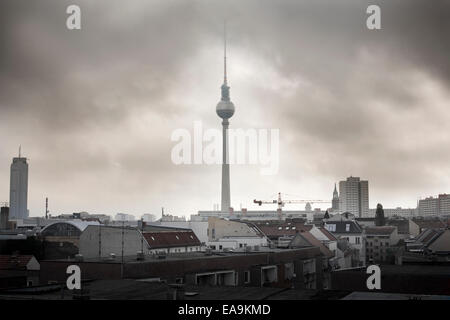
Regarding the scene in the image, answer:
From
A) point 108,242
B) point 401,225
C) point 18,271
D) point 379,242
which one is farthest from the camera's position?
point 401,225

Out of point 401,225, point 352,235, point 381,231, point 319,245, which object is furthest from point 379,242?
point 401,225

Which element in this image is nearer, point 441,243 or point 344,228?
point 441,243

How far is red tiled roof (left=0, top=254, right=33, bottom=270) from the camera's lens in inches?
2269

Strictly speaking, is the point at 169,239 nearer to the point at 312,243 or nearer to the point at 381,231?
the point at 312,243

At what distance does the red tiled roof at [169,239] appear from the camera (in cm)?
6762

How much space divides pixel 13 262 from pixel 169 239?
2089cm

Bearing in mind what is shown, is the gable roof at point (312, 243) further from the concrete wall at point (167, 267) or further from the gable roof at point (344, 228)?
the gable roof at point (344, 228)

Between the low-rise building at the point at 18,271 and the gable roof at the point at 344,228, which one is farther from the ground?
the gable roof at the point at 344,228

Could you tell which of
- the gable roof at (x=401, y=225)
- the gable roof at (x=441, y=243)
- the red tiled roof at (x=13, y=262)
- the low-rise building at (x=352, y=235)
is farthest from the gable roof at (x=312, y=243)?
the gable roof at (x=401, y=225)

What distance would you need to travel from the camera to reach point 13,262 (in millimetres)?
58438

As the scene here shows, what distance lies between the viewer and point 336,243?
3155 inches

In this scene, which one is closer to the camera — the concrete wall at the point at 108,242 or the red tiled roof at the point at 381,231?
the concrete wall at the point at 108,242

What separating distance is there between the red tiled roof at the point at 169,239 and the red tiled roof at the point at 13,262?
1434cm
